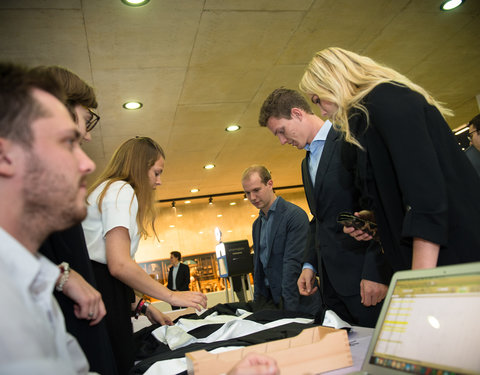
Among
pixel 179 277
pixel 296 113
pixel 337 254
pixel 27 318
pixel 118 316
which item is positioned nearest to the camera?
pixel 27 318

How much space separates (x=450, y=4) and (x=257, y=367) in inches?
172

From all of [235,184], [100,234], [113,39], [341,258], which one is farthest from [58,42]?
[235,184]

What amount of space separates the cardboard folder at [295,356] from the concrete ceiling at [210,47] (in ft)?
9.89

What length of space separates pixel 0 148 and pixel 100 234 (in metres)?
0.97

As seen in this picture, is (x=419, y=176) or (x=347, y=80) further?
(x=347, y=80)

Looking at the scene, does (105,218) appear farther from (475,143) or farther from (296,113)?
(475,143)

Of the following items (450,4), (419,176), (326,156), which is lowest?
(419,176)

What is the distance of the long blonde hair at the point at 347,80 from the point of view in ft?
4.28

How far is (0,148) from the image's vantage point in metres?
0.72

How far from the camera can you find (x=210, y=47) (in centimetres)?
406

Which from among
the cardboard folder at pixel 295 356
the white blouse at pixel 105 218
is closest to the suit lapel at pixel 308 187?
the white blouse at pixel 105 218

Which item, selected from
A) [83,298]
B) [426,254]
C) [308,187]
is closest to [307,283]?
[308,187]

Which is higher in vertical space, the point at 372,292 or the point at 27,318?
the point at 27,318

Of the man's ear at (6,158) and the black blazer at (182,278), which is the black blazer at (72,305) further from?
the black blazer at (182,278)
